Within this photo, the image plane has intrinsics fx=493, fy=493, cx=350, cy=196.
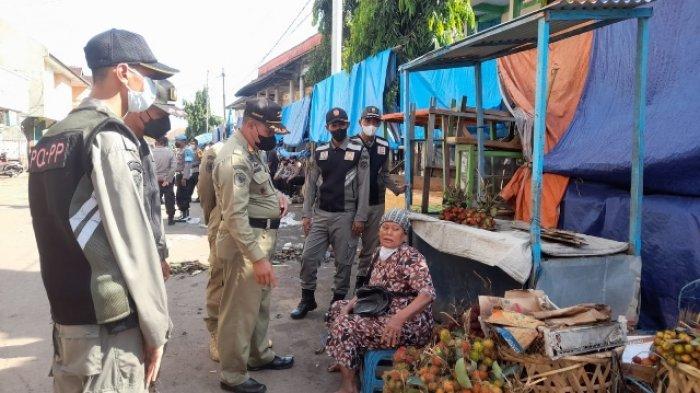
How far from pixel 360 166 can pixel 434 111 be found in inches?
36.8

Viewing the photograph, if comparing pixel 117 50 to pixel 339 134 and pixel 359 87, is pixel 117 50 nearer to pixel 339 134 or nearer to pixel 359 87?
pixel 339 134

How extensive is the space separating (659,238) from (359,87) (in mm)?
5356

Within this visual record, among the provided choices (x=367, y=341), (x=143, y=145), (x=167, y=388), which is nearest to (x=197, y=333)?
(x=167, y=388)

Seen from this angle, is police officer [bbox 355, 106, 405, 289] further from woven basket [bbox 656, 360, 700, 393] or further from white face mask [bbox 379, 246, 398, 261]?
woven basket [bbox 656, 360, 700, 393]

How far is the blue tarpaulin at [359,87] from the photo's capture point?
7230mm

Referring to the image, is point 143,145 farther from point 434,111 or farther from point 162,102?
point 434,111

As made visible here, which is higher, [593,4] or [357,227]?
[593,4]

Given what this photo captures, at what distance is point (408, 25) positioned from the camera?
25.6ft

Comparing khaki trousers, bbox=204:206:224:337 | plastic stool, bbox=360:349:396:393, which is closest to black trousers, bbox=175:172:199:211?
khaki trousers, bbox=204:206:224:337

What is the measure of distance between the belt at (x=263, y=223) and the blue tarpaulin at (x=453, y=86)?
3192 millimetres

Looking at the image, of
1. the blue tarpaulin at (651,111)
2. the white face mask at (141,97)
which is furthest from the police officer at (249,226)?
the blue tarpaulin at (651,111)

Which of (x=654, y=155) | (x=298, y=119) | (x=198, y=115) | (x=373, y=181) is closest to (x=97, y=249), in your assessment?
(x=654, y=155)

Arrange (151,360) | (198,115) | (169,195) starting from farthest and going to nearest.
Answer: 1. (198,115)
2. (169,195)
3. (151,360)

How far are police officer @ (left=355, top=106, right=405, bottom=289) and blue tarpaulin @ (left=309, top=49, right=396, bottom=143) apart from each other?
201cm
